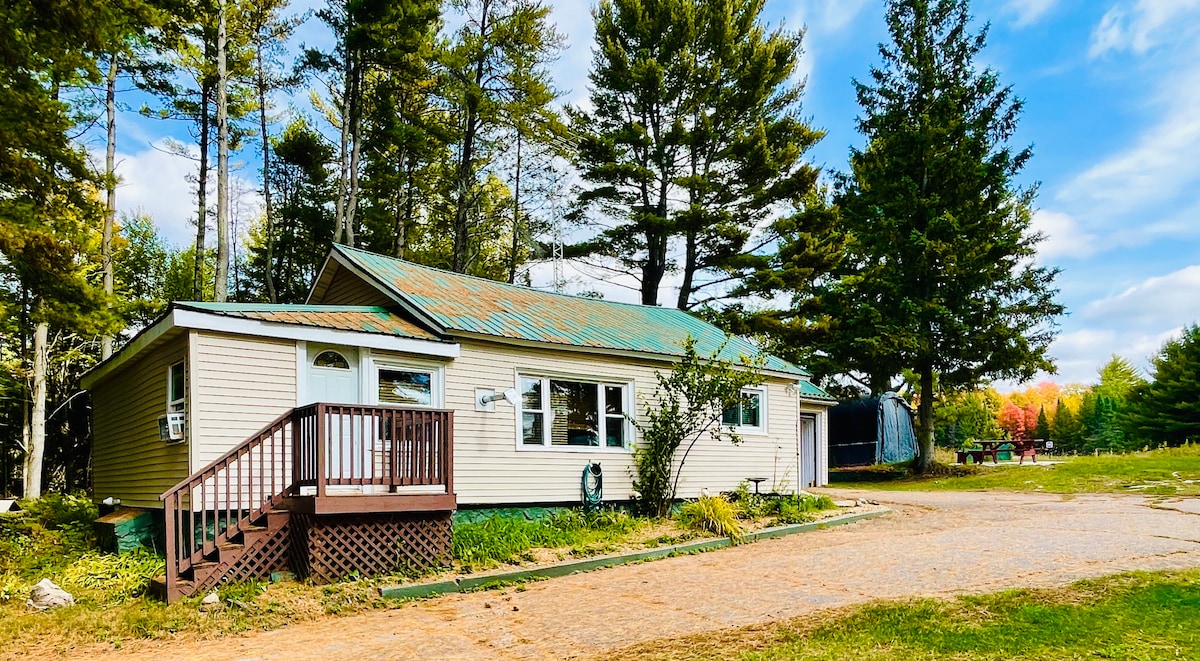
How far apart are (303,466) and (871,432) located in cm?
2206

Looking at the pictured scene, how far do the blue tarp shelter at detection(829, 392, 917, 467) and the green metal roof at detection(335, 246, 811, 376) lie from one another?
38.6 ft

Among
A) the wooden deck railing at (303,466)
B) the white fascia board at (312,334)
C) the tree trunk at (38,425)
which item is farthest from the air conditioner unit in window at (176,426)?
the tree trunk at (38,425)

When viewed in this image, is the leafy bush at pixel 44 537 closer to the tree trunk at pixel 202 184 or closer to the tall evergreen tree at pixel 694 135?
the tree trunk at pixel 202 184

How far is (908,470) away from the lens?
24.9 meters

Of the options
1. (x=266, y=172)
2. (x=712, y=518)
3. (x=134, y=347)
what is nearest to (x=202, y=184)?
(x=266, y=172)

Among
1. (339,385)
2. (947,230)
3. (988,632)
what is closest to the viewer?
(988,632)

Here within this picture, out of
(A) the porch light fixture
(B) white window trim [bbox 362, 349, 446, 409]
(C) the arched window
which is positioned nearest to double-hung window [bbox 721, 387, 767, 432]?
(A) the porch light fixture

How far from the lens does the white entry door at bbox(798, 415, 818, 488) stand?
21.2 meters

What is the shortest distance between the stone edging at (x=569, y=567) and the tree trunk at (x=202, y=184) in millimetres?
15609

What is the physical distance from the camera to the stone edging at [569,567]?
26.8 ft

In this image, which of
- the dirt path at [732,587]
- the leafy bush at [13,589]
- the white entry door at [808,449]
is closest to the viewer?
the dirt path at [732,587]

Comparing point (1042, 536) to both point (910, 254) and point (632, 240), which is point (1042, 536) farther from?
point (632, 240)

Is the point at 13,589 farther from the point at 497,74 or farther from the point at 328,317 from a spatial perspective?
the point at 497,74

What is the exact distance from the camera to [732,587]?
8.02 metres
